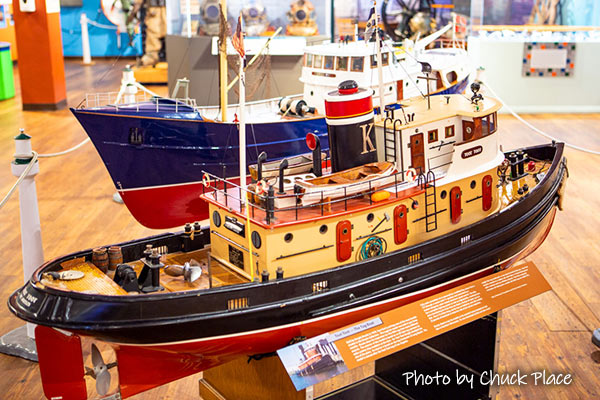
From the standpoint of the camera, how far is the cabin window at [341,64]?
11.0 metres

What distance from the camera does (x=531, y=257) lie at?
9.70 meters

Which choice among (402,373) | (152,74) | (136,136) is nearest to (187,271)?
(402,373)

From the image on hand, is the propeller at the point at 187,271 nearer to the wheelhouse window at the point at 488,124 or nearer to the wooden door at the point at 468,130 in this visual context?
the wooden door at the point at 468,130

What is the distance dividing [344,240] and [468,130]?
1.97m

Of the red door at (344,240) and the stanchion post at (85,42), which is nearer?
the red door at (344,240)

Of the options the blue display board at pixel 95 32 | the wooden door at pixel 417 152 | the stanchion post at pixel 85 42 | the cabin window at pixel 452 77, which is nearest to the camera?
the wooden door at pixel 417 152

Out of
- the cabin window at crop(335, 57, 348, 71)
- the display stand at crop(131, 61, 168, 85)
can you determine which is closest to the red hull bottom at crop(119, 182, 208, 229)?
the cabin window at crop(335, 57, 348, 71)

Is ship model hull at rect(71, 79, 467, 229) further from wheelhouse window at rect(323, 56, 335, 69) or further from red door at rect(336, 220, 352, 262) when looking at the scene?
red door at rect(336, 220, 352, 262)

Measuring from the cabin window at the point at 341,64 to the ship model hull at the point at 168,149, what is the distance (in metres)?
0.95

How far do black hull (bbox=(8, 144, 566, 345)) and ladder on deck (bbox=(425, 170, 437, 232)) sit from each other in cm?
19

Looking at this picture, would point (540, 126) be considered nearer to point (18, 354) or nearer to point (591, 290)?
point (591, 290)

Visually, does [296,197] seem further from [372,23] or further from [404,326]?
[372,23]

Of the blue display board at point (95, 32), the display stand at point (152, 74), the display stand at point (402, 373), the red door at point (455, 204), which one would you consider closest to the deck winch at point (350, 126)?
the red door at point (455, 204)

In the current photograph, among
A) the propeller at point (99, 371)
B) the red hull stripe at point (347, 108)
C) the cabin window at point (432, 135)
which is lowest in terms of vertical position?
the propeller at point (99, 371)
